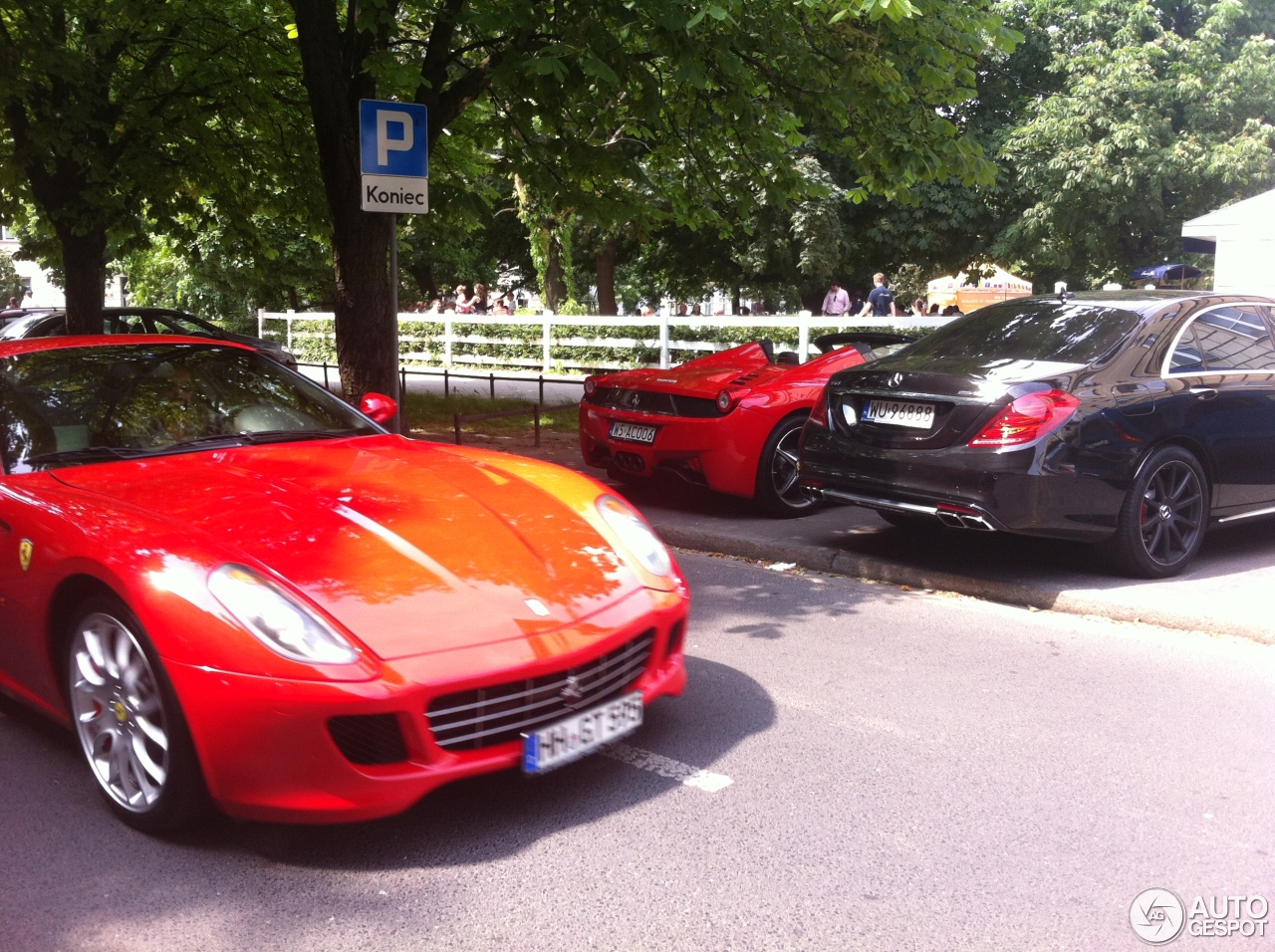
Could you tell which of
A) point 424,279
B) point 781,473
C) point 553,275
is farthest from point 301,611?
point 424,279

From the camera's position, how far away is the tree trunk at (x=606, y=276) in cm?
3694

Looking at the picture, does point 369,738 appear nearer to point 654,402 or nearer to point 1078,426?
point 1078,426

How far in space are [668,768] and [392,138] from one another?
553cm

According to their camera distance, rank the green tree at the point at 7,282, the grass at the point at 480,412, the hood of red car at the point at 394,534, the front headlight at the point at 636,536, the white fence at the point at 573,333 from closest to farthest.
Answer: the hood of red car at the point at 394,534
the front headlight at the point at 636,536
the grass at the point at 480,412
the white fence at the point at 573,333
the green tree at the point at 7,282

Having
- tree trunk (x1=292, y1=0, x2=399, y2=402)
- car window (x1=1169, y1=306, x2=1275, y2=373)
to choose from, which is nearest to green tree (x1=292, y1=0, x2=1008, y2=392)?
tree trunk (x1=292, y1=0, x2=399, y2=402)

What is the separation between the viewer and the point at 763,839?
3457 mm

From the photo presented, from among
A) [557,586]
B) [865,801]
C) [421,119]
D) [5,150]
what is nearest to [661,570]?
[557,586]

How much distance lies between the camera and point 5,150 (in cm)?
1594

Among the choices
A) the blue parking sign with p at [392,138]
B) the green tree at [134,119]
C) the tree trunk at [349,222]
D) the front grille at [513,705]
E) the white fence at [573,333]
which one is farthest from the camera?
the white fence at [573,333]

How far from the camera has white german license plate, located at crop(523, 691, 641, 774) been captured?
3.42 meters

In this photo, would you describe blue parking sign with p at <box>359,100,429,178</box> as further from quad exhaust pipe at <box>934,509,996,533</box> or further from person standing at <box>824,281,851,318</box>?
person standing at <box>824,281,851,318</box>

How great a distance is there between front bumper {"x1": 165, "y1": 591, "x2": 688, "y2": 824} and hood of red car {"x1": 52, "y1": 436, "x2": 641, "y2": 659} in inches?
4.1

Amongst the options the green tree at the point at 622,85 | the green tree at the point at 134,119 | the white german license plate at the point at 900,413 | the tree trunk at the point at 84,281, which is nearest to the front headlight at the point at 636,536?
the white german license plate at the point at 900,413

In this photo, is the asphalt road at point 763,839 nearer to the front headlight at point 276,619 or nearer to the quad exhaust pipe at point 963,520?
the front headlight at point 276,619
